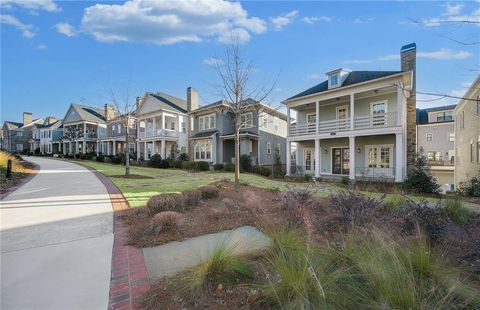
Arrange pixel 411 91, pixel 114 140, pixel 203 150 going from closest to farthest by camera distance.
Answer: pixel 411 91 < pixel 203 150 < pixel 114 140

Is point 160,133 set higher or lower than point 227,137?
higher

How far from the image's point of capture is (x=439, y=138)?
104ft

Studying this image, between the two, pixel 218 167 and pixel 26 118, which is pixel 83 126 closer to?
pixel 26 118

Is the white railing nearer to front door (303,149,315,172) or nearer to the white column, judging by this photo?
the white column

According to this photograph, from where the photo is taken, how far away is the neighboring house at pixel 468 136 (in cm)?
1534

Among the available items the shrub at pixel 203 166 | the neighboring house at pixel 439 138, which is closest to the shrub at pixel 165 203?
the shrub at pixel 203 166

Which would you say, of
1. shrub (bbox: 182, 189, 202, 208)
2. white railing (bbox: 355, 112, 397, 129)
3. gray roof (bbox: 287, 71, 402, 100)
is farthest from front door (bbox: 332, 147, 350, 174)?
shrub (bbox: 182, 189, 202, 208)

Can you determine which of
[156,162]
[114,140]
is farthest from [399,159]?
[114,140]

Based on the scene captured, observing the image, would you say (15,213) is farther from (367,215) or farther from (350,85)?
(350,85)

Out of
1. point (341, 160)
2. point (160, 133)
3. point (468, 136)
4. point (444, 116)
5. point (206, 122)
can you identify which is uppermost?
point (444, 116)

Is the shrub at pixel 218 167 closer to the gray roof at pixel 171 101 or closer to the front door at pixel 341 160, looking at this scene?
the front door at pixel 341 160

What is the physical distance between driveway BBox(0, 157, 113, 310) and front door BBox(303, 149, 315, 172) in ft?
58.9

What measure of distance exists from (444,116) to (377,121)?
2310cm

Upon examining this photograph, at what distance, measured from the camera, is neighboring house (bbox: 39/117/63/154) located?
54081 mm
